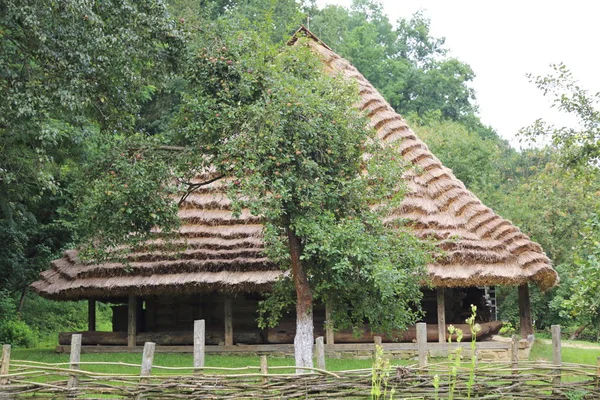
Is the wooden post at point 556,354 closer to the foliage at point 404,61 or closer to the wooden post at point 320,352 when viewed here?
the wooden post at point 320,352

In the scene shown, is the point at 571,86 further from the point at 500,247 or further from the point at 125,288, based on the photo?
the point at 125,288

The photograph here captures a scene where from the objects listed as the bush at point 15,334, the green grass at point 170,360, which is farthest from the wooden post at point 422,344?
the bush at point 15,334

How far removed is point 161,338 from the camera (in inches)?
628

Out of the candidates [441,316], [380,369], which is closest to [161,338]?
[441,316]

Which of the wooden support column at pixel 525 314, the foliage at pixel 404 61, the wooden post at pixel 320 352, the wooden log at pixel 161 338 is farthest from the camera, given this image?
the foliage at pixel 404 61

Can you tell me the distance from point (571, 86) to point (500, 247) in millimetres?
3257

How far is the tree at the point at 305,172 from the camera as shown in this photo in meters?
9.98

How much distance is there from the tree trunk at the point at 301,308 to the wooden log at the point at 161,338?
495 centimetres

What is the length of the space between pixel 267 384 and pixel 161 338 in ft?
26.2

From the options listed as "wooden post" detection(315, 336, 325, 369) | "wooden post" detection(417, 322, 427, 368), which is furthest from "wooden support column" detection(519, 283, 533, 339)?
"wooden post" detection(315, 336, 325, 369)

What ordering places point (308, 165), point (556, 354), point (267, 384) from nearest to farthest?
point (267, 384)
point (556, 354)
point (308, 165)

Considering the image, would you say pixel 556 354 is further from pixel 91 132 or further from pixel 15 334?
pixel 15 334

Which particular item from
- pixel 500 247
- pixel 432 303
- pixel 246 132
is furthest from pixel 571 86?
pixel 246 132

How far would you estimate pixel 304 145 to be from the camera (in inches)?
411
